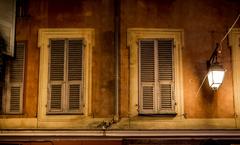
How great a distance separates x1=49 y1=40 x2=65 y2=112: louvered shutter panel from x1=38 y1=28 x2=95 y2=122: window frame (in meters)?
0.13

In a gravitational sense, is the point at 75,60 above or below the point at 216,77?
above

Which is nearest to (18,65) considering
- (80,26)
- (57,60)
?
(57,60)

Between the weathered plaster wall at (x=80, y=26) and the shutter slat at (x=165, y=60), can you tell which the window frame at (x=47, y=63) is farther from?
the shutter slat at (x=165, y=60)

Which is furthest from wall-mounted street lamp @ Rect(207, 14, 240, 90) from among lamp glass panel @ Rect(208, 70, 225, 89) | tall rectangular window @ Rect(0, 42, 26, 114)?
tall rectangular window @ Rect(0, 42, 26, 114)

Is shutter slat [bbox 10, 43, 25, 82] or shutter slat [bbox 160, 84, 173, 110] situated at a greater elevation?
shutter slat [bbox 10, 43, 25, 82]

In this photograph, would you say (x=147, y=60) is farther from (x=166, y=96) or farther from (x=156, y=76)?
(x=166, y=96)

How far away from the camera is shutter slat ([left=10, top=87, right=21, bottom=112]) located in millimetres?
10406

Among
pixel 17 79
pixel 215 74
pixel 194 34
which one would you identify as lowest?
pixel 17 79

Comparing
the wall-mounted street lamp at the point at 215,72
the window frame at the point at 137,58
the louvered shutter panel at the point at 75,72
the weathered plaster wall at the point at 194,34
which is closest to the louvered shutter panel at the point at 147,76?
the window frame at the point at 137,58

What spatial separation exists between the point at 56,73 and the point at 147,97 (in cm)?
242

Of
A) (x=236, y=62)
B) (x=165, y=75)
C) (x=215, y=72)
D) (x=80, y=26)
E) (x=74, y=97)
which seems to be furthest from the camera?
(x=80, y=26)

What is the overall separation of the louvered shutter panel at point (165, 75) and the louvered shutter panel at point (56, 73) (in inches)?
99.5

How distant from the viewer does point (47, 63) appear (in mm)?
10523

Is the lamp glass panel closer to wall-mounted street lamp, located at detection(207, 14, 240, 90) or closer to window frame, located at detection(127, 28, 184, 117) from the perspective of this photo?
wall-mounted street lamp, located at detection(207, 14, 240, 90)
